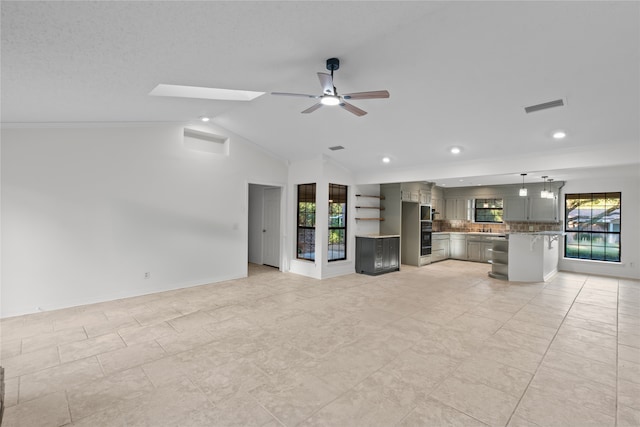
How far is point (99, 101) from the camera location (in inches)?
143

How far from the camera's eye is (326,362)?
9.37 feet

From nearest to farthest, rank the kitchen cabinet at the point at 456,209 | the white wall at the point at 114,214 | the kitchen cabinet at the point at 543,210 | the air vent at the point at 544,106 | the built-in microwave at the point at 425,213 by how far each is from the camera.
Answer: the air vent at the point at 544,106, the white wall at the point at 114,214, the kitchen cabinet at the point at 543,210, the built-in microwave at the point at 425,213, the kitchen cabinet at the point at 456,209

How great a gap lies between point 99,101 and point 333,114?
10.0 ft

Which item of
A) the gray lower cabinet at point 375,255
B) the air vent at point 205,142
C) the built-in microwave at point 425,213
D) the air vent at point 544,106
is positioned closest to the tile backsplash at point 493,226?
the built-in microwave at point 425,213

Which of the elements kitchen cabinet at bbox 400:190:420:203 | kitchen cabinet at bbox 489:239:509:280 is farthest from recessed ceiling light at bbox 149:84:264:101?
kitchen cabinet at bbox 489:239:509:280

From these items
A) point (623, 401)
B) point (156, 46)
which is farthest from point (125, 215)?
point (623, 401)

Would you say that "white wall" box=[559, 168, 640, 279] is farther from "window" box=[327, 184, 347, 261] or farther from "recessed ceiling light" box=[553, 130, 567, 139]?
"window" box=[327, 184, 347, 261]

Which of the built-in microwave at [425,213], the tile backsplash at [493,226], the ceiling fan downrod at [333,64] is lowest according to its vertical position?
the tile backsplash at [493,226]

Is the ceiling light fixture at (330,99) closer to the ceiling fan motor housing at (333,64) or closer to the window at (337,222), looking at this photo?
the ceiling fan motor housing at (333,64)

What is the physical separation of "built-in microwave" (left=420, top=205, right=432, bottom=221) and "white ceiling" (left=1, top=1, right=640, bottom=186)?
322 centimetres

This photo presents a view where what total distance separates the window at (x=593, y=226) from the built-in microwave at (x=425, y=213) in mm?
3258

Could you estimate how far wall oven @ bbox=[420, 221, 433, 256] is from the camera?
821cm

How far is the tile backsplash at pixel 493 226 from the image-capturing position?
26.7 feet

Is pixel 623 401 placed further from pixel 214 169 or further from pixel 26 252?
pixel 26 252
